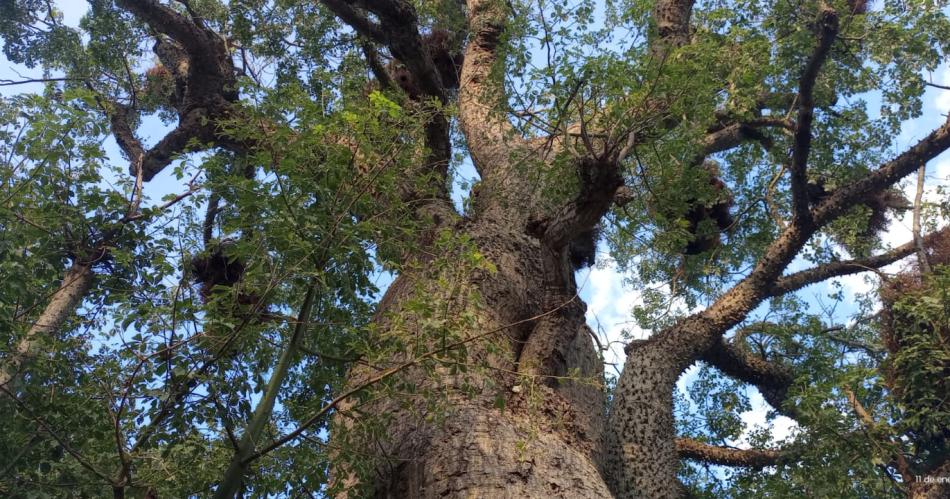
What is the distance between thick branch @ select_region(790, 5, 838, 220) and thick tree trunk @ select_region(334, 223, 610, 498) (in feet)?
8.67

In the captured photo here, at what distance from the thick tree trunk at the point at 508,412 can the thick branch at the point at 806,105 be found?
2.64 metres

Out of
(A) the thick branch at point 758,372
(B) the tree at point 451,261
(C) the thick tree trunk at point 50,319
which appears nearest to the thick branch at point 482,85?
(B) the tree at point 451,261

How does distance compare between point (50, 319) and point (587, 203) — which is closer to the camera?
point (50, 319)

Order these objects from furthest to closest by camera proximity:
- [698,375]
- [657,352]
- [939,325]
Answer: [698,375]
[939,325]
[657,352]

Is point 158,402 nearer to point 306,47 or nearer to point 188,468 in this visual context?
point 188,468

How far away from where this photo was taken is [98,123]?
135 inches

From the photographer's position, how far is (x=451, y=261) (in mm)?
3227

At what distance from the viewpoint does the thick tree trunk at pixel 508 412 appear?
298cm

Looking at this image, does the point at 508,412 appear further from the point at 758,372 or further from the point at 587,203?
the point at 758,372

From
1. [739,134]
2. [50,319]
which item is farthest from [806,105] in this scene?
[50,319]

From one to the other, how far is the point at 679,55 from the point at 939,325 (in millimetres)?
4171

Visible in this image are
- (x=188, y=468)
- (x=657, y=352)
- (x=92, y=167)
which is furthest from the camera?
(x=657, y=352)

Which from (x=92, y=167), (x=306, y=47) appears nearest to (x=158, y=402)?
(x=92, y=167)

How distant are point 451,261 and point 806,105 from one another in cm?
406
